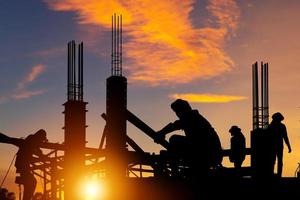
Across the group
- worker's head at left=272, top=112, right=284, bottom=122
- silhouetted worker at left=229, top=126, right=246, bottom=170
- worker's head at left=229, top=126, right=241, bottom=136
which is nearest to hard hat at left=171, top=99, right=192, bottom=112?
silhouetted worker at left=229, top=126, right=246, bottom=170

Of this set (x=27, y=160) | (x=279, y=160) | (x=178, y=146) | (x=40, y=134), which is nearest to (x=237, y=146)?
(x=279, y=160)

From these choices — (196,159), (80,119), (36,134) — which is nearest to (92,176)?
(80,119)

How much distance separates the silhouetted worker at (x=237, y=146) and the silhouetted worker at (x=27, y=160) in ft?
16.4

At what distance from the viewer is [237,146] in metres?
16.0

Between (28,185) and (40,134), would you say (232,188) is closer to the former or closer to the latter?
(28,185)

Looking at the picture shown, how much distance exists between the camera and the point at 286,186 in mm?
10250

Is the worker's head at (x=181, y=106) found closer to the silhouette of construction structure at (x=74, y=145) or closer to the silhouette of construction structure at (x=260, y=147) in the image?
the silhouette of construction structure at (x=260, y=147)

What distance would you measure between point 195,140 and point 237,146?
6.24m

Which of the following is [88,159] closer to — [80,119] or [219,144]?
[80,119]

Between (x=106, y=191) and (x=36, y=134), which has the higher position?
(x=36, y=134)

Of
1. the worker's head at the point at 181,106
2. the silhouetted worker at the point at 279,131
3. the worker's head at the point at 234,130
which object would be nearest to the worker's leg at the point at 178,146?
the worker's head at the point at 181,106

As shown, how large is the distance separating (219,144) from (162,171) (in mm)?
1876

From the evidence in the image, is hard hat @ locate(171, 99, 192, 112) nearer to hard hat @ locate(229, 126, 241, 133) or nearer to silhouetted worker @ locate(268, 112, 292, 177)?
silhouetted worker @ locate(268, 112, 292, 177)

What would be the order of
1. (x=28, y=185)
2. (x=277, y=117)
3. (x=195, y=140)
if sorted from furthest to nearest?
(x=277, y=117) < (x=28, y=185) < (x=195, y=140)
